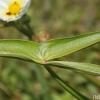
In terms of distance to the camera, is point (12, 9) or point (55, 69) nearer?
point (12, 9)

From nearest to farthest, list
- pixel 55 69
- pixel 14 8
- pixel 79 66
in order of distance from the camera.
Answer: pixel 79 66, pixel 14 8, pixel 55 69

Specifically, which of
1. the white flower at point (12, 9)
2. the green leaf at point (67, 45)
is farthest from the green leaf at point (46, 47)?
the white flower at point (12, 9)

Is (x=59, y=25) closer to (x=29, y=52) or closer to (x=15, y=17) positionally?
(x=15, y=17)

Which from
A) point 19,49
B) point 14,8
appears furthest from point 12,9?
point 19,49

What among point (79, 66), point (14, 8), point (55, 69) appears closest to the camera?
point (79, 66)

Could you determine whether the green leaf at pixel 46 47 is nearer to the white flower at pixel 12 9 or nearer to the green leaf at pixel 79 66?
the green leaf at pixel 79 66

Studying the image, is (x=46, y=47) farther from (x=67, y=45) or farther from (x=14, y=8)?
(x=14, y=8)

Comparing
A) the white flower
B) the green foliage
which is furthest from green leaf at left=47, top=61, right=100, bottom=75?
the white flower

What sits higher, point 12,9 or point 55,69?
point 12,9

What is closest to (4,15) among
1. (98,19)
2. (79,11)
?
(98,19)
